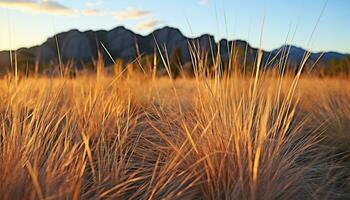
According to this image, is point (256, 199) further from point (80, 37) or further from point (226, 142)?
point (80, 37)

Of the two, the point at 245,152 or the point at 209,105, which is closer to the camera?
the point at 245,152

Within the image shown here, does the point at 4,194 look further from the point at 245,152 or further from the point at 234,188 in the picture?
the point at 245,152

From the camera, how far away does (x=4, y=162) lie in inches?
55.2

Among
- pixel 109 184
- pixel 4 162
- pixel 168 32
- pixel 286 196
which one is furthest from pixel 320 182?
pixel 168 32

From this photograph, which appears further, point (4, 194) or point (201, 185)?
point (201, 185)

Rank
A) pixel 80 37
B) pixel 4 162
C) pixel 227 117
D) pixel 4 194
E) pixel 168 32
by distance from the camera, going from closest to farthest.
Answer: pixel 4 194 < pixel 4 162 < pixel 227 117 < pixel 80 37 < pixel 168 32

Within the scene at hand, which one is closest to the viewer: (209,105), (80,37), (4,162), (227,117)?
(4,162)

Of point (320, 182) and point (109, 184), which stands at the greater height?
point (109, 184)

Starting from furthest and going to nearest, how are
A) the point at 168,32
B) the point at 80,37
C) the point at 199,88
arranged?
1. the point at 168,32
2. the point at 80,37
3. the point at 199,88

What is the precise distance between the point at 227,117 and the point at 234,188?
1.46 ft

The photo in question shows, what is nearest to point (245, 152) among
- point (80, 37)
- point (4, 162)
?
point (4, 162)

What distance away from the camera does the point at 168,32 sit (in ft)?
231

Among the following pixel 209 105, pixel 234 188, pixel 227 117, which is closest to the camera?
pixel 234 188

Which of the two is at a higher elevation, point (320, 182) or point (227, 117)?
point (227, 117)
